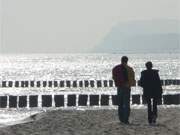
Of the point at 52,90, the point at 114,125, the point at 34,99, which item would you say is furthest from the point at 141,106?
the point at 52,90

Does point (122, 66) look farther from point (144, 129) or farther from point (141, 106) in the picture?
point (141, 106)

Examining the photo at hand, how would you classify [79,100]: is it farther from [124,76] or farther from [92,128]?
[124,76]

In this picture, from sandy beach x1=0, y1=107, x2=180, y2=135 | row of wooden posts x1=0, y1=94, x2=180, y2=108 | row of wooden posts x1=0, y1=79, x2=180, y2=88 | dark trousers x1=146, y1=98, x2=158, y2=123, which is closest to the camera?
sandy beach x1=0, y1=107, x2=180, y2=135

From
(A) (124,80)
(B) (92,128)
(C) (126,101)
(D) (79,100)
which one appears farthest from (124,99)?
(D) (79,100)

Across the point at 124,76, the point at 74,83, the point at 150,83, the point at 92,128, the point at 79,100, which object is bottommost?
the point at 74,83

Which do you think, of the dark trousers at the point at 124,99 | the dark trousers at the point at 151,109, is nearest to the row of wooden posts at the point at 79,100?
the dark trousers at the point at 151,109

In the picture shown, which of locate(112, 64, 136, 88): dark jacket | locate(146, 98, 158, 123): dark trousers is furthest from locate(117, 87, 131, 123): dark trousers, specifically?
locate(146, 98, 158, 123): dark trousers

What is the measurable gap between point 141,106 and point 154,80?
58.2ft

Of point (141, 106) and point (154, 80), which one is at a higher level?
point (154, 80)

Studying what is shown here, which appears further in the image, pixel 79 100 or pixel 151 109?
pixel 79 100

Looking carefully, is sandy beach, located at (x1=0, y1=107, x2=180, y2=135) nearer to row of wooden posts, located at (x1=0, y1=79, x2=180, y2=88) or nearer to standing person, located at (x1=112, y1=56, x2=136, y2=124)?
standing person, located at (x1=112, y1=56, x2=136, y2=124)

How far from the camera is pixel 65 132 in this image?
16578 mm

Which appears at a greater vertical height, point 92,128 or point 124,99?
point 124,99

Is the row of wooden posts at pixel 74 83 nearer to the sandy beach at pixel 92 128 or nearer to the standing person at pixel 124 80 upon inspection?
the sandy beach at pixel 92 128
